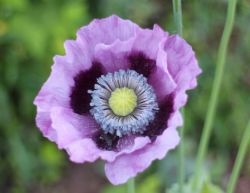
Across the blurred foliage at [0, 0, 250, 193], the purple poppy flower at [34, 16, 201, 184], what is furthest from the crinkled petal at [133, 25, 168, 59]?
the blurred foliage at [0, 0, 250, 193]

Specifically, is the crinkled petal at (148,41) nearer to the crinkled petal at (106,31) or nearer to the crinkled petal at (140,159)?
the crinkled petal at (106,31)

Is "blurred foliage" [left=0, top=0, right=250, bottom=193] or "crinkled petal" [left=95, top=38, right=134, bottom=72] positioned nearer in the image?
"crinkled petal" [left=95, top=38, right=134, bottom=72]

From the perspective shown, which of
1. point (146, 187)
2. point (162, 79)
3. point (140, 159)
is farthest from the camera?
point (146, 187)

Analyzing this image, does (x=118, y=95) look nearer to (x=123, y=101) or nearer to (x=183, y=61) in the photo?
(x=123, y=101)

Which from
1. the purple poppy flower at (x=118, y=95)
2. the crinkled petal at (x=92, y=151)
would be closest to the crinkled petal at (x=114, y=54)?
the purple poppy flower at (x=118, y=95)

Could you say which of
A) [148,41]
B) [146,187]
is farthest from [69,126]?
[146,187]

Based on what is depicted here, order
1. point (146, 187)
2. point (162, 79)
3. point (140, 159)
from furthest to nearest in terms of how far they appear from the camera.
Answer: point (146, 187)
point (162, 79)
point (140, 159)

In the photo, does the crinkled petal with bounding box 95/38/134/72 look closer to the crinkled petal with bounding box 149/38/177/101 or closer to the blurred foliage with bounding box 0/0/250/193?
the crinkled petal with bounding box 149/38/177/101
